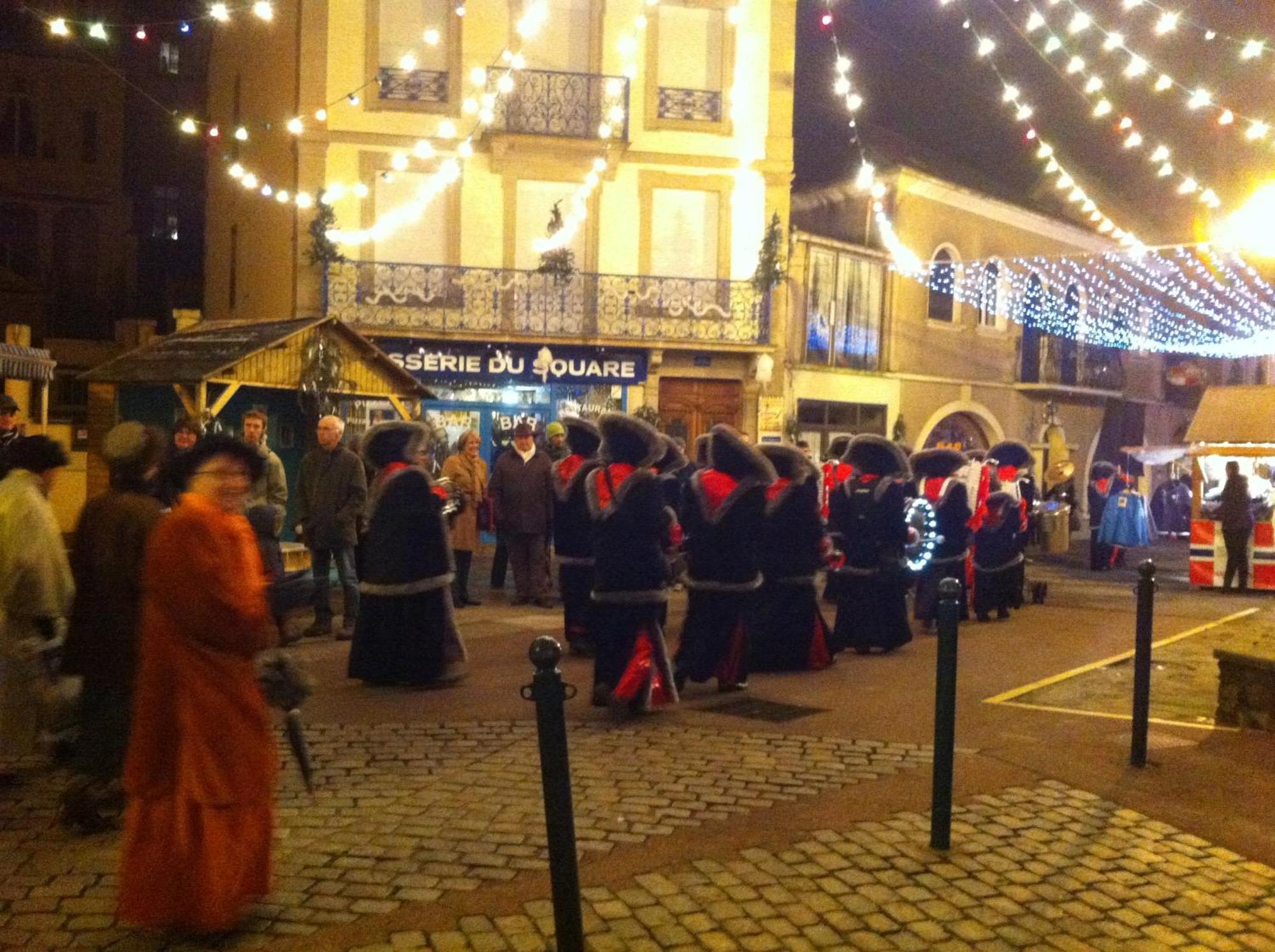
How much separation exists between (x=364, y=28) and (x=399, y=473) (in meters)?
13.5

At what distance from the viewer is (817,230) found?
2464 centimetres

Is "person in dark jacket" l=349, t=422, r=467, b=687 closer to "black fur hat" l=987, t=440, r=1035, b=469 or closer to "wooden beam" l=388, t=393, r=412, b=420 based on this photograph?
"wooden beam" l=388, t=393, r=412, b=420

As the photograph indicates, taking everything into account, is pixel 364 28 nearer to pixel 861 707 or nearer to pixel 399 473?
pixel 399 473

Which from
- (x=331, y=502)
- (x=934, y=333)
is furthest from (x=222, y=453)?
(x=934, y=333)

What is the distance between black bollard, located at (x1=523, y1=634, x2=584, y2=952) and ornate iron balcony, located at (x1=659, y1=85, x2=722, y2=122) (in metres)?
18.0

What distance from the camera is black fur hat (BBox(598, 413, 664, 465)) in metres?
7.62

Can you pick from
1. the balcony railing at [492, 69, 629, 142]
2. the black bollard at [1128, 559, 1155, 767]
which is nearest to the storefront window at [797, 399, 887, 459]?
the balcony railing at [492, 69, 629, 142]

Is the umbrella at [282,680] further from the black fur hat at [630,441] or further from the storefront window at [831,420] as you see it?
the storefront window at [831,420]

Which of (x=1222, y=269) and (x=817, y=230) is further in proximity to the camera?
(x=817, y=230)

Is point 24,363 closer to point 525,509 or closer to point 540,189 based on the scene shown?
point 525,509

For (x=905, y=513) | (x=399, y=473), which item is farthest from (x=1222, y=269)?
(x=399, y=473)

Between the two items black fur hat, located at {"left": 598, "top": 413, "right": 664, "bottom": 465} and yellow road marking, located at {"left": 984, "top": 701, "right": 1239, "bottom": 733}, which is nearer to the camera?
yellow road marking, located at {"left": 984, "top": 701, "right": 1239, "bottom": 733}

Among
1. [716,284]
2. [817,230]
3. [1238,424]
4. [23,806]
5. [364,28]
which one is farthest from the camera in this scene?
[817,230]

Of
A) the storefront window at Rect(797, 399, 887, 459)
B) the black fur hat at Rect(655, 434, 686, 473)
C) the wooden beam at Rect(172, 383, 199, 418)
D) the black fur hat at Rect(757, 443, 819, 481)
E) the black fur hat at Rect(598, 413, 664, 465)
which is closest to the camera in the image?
the black fur hat at Rect(598, 413, 664, 465)
